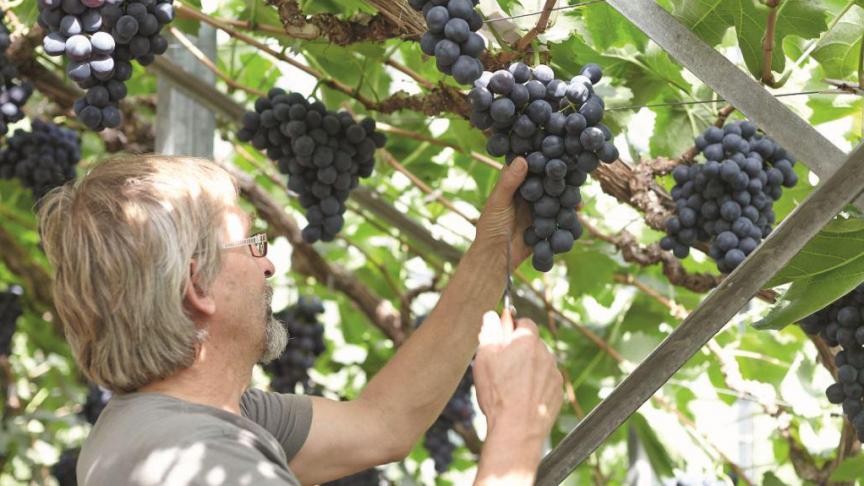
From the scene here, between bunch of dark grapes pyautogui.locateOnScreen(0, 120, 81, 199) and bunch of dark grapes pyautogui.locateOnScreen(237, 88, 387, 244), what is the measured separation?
2.59 ft

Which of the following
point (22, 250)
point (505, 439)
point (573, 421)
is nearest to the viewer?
point (505, 439)

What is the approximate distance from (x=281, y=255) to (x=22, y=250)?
40.6 inches

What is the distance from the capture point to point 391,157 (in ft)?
9.77

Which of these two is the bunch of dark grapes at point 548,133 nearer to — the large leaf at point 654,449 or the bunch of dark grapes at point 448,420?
the large leaf at point 654,449

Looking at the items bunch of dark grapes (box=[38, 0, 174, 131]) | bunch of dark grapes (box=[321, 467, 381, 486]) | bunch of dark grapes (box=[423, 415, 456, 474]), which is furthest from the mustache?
bunch of dark grapes (box=[423, 415, 456, 474])

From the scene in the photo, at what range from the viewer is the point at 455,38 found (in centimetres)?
152

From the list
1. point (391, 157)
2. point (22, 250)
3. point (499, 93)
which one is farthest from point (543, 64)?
point (22, 250)

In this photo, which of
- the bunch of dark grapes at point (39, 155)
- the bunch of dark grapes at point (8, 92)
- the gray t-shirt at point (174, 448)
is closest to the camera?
the gray t-shirt at point (174, 448)

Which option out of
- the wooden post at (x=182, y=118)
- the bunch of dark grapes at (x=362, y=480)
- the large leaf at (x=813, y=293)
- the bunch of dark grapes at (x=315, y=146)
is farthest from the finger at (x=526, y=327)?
the bunch of dark grapes at (x=362, y=480)

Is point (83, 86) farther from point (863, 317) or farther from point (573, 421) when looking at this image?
point (573, 421)

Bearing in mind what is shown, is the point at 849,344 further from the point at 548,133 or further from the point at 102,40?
the point at 102,40

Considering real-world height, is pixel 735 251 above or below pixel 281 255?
above

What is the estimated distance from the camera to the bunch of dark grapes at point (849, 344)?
1.79 meters

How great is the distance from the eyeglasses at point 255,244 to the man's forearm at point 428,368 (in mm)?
407
